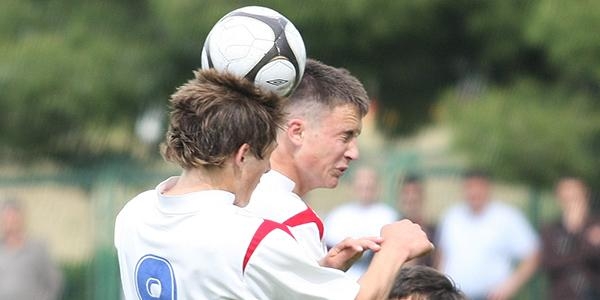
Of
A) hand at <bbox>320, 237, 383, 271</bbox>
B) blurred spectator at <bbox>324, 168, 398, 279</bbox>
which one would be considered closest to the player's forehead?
hand at <bbox>320, 237, 383, 271</bbox>

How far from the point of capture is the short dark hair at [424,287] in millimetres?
4504

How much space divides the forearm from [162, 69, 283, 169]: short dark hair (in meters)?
0.49

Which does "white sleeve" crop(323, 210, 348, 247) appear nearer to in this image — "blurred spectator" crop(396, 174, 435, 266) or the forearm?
"blurred spectator" crop(396, 174, 435, 266)

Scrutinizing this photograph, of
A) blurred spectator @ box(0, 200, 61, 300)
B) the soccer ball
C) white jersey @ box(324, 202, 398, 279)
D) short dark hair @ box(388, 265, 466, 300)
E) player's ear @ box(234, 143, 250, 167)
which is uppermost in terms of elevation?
the soccer ball

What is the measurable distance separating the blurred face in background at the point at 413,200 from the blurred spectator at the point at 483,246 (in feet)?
0.87

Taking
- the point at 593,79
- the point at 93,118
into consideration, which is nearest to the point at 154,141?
the point at 93,118

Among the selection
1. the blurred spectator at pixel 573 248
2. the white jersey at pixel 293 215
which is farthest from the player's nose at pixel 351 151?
the blurred spectator at pixel 573 248

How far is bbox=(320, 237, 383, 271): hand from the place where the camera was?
4406mm

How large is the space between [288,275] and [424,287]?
572mm

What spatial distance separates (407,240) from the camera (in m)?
4.39

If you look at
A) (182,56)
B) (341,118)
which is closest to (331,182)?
(341,118)

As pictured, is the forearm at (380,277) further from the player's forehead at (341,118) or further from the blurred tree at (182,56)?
the blurred tree at (182,56)

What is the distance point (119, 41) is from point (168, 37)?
555 mm

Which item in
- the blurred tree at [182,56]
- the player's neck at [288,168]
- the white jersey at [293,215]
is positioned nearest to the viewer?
the white jersey at [293,215]
